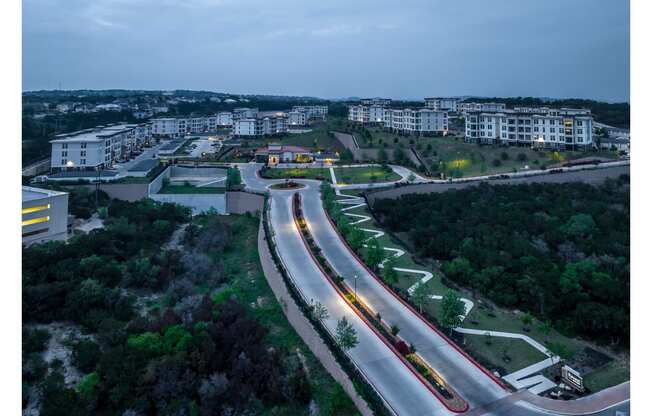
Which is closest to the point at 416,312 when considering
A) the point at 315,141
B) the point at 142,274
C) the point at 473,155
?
the point at 142,274

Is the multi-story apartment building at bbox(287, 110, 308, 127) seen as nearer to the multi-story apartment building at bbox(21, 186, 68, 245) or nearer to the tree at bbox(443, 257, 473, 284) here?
the multi-story apartment building at bbox(21, 186, 68, 245)

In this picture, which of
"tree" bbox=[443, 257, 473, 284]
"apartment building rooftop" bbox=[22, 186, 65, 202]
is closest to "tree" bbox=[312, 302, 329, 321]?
"tree" bbox=[443, 257, 473, 284]

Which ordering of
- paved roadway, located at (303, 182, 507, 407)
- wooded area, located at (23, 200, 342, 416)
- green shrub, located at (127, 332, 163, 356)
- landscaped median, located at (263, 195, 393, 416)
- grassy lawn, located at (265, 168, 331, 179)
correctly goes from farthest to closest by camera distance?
grassy lawn, located at (265, 168, 331, 179) → green shrub, located at (127, 332, 163, 356) → wooded area, located at (23, 200, 342, 416) → paved roadway, located at (303, 182, 507, 407) → landscaped median, located at (263, 195, 393, 416)

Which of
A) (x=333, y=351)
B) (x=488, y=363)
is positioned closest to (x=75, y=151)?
(x=333, y=351)

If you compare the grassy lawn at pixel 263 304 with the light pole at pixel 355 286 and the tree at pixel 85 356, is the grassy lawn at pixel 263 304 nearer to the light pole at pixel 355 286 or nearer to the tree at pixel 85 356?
the light pole at pixel 355 286

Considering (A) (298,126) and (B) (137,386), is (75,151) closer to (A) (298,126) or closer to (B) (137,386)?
(B) (137,386)

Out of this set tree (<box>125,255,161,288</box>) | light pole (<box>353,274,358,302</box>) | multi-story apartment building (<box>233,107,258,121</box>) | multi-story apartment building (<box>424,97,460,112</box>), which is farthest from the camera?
multi-story apartment building (<box>233,107,258,121</box>)

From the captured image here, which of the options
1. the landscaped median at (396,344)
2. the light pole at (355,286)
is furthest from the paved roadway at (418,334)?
the landscaped median at (396,344)
